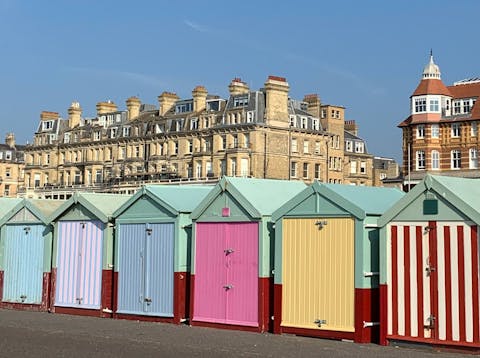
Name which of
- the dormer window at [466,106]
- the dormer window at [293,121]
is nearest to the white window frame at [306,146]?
the dormer window at [293,121]

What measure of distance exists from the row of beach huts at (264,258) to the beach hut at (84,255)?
0.15ft

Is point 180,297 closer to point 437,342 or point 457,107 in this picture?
point 437,342

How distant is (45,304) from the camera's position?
88.1 feet

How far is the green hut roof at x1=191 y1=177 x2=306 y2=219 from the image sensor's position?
21.5 metres

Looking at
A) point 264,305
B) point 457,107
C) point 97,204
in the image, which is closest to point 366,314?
→ point 264,305

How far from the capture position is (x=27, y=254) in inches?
1094

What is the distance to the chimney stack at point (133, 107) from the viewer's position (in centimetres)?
11069

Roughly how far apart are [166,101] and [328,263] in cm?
8783

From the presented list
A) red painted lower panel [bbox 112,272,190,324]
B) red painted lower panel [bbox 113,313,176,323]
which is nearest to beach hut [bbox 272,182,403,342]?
red painted lower panel [bbox 112,272,190,324]

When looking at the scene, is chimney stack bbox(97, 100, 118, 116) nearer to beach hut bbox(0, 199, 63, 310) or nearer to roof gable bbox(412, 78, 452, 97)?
roof gable bbox(412, 78, 452, 97)

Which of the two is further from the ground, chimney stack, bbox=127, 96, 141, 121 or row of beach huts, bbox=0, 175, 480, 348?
chimney stack, bbox=127, 96, 141, 121

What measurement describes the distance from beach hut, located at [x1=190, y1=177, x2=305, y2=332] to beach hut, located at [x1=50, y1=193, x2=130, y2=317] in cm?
367

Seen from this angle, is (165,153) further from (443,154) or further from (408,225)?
(408,225)

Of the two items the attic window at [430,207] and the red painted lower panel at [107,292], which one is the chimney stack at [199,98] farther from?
the attic window at [430,207]
